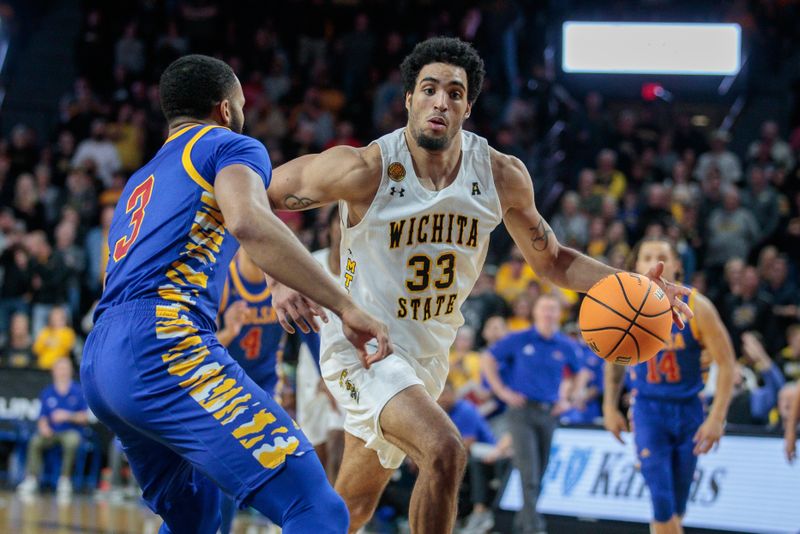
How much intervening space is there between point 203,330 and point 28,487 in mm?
9301

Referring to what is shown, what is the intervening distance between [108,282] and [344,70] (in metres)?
14.8

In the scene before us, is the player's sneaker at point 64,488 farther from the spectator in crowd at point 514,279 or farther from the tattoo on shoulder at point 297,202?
the tattoo on shoulder at point 297,202

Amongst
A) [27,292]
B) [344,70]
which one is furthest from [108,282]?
[344,70]

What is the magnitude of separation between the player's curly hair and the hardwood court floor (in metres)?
5.64

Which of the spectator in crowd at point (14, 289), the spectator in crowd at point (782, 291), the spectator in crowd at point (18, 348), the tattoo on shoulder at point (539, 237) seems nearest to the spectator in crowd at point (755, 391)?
the spectator in crowd at point (782, 291)

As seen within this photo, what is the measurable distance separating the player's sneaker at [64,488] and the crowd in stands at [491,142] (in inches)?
66.0

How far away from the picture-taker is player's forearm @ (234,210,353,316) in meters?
3.76

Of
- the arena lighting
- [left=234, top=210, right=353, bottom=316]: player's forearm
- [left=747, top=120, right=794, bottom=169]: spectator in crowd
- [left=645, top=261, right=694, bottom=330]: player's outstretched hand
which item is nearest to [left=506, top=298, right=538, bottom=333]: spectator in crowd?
[left=747, top=120, right=794, bottom=169]: spectator in crowd

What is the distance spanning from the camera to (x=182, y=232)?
157 inches

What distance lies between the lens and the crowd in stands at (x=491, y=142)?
1207 centimetres

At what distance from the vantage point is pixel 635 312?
17.6ft

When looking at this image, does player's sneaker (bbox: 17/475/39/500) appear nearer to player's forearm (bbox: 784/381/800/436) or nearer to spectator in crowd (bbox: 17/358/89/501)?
spectator in crowd (bbox: 17/358/89/501)

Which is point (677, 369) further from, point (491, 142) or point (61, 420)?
point (491, 142)

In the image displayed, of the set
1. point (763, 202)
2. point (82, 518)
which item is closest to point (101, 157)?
point (82, 518)
